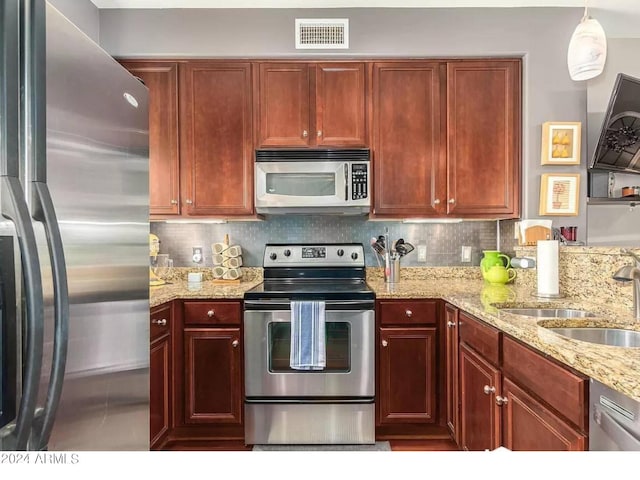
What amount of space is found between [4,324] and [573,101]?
312 centimetres

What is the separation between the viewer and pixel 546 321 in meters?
1.46

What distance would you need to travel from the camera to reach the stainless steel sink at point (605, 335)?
139 centimetres

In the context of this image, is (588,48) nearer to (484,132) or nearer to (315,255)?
(484,132)

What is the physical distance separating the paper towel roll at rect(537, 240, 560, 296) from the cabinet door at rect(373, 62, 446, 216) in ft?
2.54

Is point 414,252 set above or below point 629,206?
below

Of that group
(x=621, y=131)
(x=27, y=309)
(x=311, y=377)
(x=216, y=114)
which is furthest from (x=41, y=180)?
(x=621, y=131)

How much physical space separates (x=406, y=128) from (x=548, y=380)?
6.08 ft

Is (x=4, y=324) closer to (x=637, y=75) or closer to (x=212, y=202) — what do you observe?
(x=212, y=202)

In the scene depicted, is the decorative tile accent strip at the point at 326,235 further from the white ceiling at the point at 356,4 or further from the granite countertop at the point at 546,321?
the white ceiling at the point at 356,4

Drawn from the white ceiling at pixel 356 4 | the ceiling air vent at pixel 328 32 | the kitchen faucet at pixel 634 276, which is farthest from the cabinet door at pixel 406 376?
the white ceiling at pixel 356 4

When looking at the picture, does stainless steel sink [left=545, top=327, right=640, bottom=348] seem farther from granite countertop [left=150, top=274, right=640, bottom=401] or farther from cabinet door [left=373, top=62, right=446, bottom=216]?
cabinet door [left=373, top=62, right=446, bottom=216]

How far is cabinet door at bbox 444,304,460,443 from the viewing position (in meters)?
2.08
